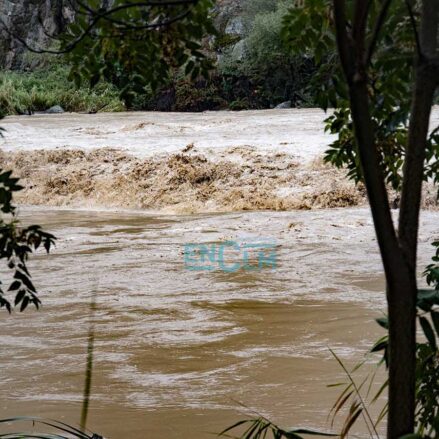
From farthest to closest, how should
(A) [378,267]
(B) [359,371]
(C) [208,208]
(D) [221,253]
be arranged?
(C) [208,208] < (D) [221,253] < (A) [378,267] < (B) [359,371]

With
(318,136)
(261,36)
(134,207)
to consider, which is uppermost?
(261,36)

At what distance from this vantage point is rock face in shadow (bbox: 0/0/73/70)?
28.8 m

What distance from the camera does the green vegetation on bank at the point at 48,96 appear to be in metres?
22.1

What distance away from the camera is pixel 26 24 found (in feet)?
97.1

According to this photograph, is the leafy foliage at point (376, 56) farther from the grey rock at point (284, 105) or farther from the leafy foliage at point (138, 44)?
the grey rock at point (284, 105)

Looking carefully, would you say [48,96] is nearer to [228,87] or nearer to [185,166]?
[228,87]

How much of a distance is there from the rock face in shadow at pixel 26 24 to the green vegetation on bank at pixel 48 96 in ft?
11.1

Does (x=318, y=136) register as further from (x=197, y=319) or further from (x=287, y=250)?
(x=197, y=319)

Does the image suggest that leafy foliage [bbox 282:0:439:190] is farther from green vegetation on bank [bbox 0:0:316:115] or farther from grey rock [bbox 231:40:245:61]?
grey rock [bbox 231:40:245:61]

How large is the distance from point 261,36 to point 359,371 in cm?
1916

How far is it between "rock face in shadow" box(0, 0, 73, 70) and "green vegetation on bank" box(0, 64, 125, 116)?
3369 millimetres

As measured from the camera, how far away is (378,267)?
7172 millimetres

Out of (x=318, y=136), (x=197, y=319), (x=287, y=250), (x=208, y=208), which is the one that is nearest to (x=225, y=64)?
(x=318, y=136)

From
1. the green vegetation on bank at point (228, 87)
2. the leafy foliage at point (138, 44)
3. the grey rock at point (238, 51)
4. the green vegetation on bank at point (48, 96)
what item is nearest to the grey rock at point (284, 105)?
the green vegetation on bank at point (228, 87)
